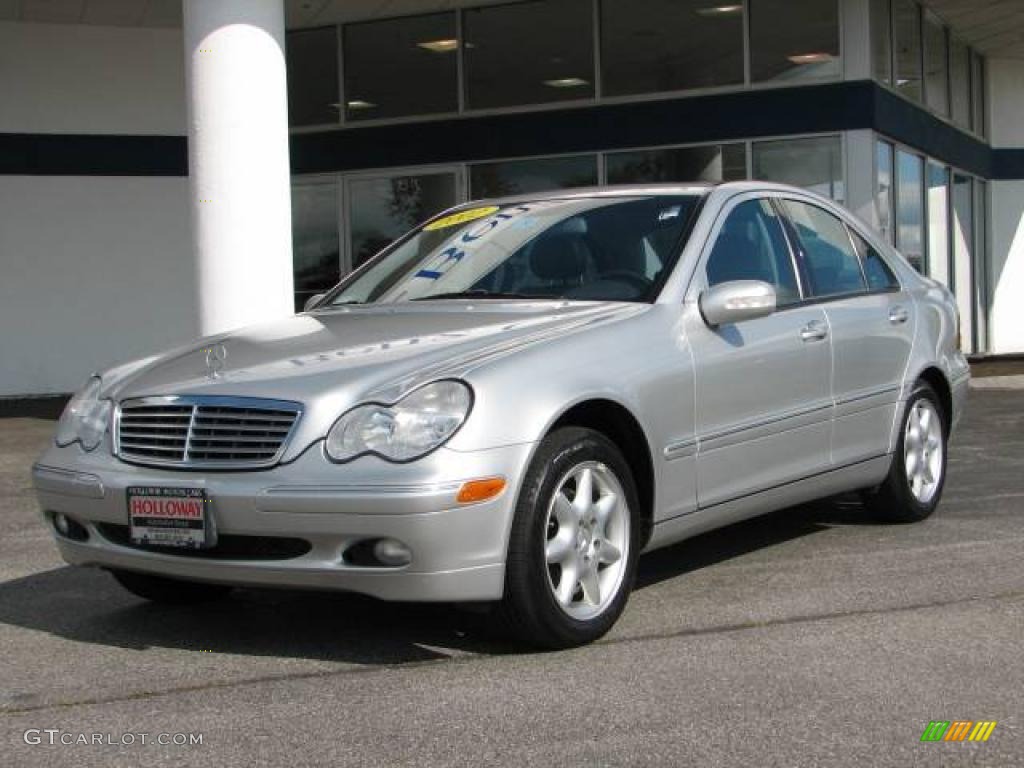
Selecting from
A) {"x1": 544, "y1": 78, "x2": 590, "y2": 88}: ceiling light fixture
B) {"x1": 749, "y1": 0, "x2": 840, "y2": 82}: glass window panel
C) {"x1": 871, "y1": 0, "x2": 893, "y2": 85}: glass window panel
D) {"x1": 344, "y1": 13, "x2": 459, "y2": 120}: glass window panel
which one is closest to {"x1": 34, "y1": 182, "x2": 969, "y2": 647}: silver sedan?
{"x1": 749, "y1": 0, "x2": 840, "y2": 82}: glass window panel

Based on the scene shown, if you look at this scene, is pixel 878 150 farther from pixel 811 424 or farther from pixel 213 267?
pixel 811 424

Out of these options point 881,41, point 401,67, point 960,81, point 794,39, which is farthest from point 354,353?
point 960,81

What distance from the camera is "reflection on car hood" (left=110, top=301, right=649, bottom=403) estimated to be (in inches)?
175

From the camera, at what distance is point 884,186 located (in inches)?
608

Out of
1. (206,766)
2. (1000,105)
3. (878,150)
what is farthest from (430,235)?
(1000,105)

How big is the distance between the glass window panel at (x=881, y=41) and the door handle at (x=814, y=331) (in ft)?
31.6

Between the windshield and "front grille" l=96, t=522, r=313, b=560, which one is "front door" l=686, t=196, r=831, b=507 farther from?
"front grille" l=96, t=522, r=313, b=560

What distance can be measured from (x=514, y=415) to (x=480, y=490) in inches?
10.5

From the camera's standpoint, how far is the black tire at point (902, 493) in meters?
6.56

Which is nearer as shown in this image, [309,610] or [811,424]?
[309,610]

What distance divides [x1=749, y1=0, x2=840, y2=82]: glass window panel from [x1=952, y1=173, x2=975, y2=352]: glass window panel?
4.62 m

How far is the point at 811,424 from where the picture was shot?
19.1 ft

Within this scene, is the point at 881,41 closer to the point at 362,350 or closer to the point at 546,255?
the point at 546,255

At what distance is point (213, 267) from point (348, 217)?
6.91 meters
